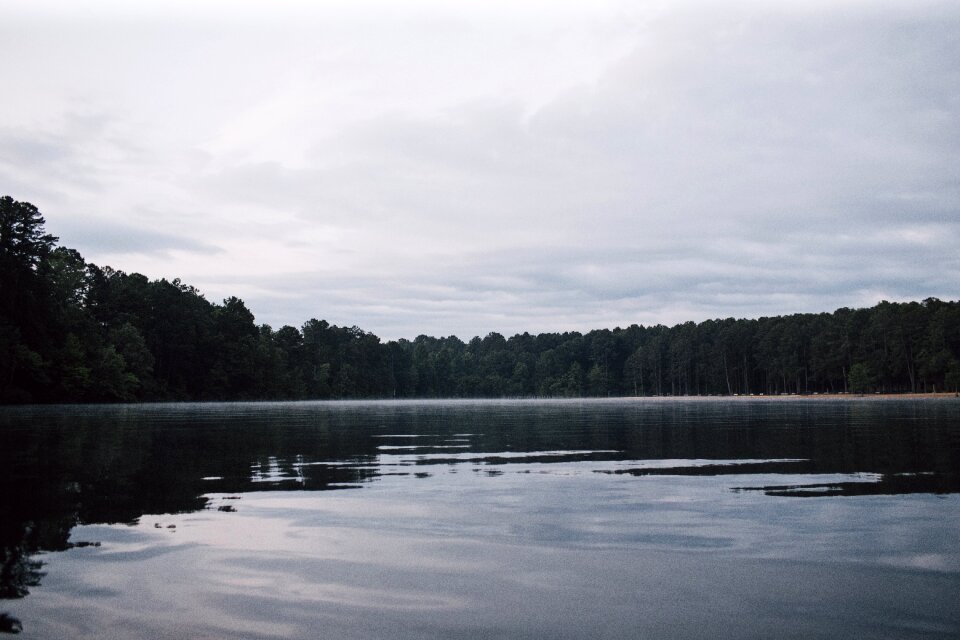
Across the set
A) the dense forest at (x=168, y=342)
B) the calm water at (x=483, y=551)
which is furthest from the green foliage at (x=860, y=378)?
the calm water at (x=483, y=551)

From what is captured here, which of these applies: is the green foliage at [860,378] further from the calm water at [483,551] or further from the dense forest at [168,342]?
the calm water at [483,551]

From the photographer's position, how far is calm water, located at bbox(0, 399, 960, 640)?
6.13 meters

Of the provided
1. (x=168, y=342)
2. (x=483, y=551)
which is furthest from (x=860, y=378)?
(x=483, y=551)

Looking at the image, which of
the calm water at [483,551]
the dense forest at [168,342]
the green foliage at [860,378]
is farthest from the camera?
the green foliage at [860,378]

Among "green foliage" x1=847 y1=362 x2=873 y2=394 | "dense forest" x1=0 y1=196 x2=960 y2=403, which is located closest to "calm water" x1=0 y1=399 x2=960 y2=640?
"dense forest" x1=0 y1=196 x2=960 y2=403

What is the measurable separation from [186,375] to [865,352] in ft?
459

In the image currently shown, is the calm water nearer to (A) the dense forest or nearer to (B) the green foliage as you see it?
(A) the dense forest

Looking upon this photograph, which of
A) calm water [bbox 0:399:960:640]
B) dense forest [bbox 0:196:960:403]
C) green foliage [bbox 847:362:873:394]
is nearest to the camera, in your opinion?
calm water [bbox 0:399:960:640]

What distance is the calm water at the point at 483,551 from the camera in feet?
20.1

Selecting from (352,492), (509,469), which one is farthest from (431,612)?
(509,469)

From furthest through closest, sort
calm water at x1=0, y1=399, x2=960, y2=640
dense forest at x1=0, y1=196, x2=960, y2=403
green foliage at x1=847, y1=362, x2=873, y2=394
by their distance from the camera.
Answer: green foliage at x1=847, y1=362, x2=873, y2=394, dense forest at x1=0, y1=196, x2=960, y2=403, calm water at x1=0, y1=399, x2=960, y2=640

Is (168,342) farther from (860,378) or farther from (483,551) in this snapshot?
(483,551)

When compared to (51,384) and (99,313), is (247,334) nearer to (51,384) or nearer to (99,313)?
(99,313)

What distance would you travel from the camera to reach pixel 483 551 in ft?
28.3
